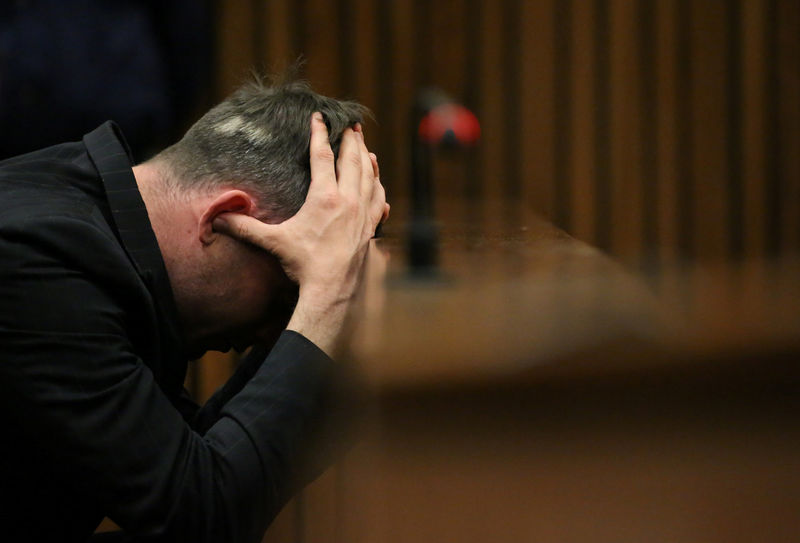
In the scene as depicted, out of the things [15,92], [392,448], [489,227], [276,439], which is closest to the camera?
[392,448]

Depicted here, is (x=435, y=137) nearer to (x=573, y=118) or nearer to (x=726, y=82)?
(x=573, y=118)

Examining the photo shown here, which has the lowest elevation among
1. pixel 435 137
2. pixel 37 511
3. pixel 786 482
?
pixel 37 511

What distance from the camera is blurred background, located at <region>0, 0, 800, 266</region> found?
7.48 feet

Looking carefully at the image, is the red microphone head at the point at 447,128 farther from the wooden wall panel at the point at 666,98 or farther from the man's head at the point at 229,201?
the wooden wall panel at the point at 666,98

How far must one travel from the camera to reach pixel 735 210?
97.5 inches

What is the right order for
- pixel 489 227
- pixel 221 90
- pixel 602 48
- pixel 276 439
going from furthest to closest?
1. pixel 602 48
2. pixel 221 90
3. pixel 489 227
4. pixel 276 439

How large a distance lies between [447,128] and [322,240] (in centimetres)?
21

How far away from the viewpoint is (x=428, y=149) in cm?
108

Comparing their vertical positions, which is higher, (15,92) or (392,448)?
(15,92)

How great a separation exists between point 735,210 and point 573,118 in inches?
19.6

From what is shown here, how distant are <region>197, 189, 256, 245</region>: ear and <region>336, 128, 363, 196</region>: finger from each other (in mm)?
115

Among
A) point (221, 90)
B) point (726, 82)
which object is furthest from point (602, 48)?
point (221, 90)

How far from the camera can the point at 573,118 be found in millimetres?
2383

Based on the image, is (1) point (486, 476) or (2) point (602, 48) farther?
(2) point (602, 48)
